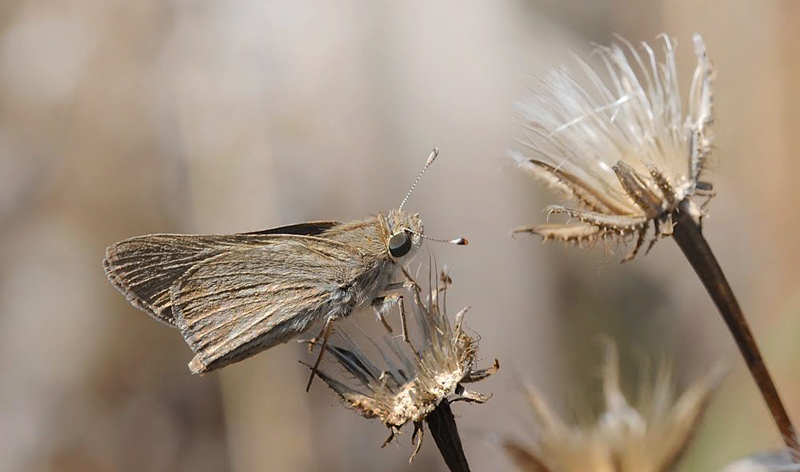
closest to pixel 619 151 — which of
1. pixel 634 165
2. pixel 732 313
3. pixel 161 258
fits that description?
pixel 634 165

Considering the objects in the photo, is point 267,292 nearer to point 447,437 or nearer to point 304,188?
point 447,437

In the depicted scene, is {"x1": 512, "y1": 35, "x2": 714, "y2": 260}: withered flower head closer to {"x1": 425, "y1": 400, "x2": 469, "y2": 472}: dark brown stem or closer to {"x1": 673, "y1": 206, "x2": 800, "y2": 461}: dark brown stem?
{"x1": 673, "y1": 206, "x2": 800, "y2": 461}: dark brown stem

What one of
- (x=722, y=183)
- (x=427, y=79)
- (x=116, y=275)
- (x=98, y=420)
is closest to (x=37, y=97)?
(x=98, y=420)

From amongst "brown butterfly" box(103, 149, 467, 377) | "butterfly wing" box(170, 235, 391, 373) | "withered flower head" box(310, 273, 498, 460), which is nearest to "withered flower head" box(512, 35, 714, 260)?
"withered flower head" box(310, 273, 498, 460)

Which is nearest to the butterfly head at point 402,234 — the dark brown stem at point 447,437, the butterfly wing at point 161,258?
the butterfly wing at point 161,258

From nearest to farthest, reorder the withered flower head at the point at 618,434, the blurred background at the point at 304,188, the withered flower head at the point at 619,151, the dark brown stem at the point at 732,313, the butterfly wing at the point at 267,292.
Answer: the dark brown stem at the point at 732,313 → the withered flower head at the point at 619,151 → the withered flower head at the point at 618,434 → the butterfly wing at the point at 267,292 → the blurred background at the point at 304,188

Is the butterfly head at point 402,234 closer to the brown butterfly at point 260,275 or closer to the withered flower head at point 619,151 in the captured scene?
the brown butterfly at point 260,275
